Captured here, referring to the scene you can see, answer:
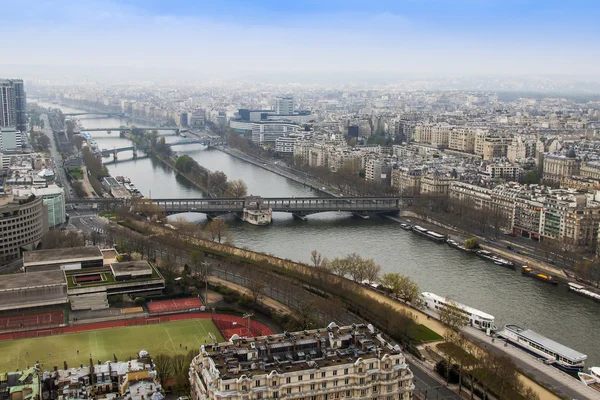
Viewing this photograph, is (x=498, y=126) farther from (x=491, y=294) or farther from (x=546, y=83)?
(x=546, y=83)

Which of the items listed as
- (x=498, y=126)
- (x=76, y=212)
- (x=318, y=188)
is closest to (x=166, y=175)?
(x=318, y=188)

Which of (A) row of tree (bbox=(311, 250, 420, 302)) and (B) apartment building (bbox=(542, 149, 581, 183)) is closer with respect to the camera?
(A) row of tree (bbox=(311, 250, 420, 302))

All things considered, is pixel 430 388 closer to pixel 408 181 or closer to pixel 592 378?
pixel 592 378

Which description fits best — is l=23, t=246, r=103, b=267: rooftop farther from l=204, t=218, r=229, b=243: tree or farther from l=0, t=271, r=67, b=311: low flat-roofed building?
l=204, t=218, r=229, b=243: tree

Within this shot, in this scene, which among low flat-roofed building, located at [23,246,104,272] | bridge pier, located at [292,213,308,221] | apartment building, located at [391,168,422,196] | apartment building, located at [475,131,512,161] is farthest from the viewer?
apartment building, located at [475,131,512,161]

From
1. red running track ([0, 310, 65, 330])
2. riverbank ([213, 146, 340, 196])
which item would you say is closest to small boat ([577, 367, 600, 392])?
red running track ([0, 310, 65, 330])

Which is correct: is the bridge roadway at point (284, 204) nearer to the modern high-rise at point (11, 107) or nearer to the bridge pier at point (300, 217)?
the bridge pier at point (300, 217)

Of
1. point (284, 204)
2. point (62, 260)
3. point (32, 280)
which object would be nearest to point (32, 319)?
point (32, 280)
